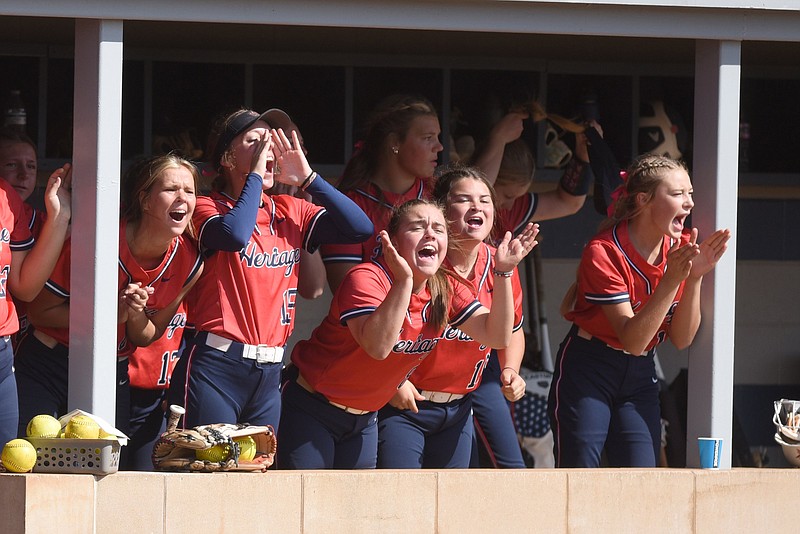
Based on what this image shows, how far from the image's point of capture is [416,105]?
496cm

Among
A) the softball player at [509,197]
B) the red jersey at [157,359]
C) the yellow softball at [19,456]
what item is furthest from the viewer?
the softball player at [509,197]

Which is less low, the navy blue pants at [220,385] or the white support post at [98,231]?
the white support post at [98,231]

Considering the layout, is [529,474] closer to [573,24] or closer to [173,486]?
[173,486]

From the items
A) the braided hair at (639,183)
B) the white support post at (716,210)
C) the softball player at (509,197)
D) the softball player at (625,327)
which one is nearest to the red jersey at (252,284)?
the softball player at (509,197)

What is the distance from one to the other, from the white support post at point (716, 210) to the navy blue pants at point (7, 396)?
2258mm

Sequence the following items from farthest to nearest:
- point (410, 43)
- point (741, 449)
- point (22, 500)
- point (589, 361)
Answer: point (741, 449)
point (410, 43)
point (589, 361)
point (22, 500)

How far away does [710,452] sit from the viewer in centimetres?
468

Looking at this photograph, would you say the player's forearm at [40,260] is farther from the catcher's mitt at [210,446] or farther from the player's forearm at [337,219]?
the player's forearm at [337,219]

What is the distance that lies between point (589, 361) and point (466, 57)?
1.91 m

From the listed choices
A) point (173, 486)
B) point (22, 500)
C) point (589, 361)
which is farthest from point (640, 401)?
point (22, 500)

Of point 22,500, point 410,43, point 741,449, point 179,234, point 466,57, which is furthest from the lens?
point 741,449

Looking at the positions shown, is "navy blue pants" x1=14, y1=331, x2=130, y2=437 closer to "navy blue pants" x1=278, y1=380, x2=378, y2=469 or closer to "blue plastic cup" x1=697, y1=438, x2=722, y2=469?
"navy blue pants" x1=278, y1=380, x2=378, y2=469

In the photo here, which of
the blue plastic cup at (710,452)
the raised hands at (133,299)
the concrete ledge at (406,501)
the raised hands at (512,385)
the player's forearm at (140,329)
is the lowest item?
the concrete ledge at (406,501)

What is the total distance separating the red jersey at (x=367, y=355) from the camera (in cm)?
440
